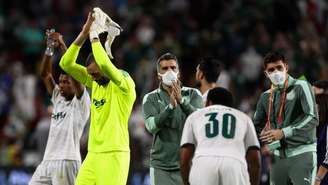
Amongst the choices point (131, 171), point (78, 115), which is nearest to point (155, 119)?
point (78, 115)

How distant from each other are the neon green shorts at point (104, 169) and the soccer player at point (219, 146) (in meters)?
1.07

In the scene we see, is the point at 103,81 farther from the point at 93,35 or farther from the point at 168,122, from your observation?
the point at 168,122

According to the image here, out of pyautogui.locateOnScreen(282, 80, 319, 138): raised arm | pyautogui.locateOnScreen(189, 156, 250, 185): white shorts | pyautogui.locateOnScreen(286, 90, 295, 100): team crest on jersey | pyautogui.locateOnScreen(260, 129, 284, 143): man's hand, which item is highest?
pyautogui.locateOnScreen(286, 90, 295, 100): team crest on jersey

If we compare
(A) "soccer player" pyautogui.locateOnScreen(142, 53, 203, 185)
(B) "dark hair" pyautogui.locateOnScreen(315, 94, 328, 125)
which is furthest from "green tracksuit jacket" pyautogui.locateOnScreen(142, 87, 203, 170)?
(B) "dark hair" pyautogui.locateOnScreen(315, 94, 328, 125)

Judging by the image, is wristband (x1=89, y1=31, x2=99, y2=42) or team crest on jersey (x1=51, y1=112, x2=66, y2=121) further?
team crest on jersey (x1=51, y1=112, x2=66, y2=121)

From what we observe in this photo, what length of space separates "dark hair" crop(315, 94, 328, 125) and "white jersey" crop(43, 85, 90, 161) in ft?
9.49

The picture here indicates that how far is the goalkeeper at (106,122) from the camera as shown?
11.0 meters

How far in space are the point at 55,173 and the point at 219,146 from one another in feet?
8.96

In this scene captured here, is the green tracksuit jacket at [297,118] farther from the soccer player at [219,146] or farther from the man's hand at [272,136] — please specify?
the soccer player at [219,146]

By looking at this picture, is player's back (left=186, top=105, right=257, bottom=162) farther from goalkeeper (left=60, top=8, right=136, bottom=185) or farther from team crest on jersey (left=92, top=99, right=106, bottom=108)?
team crest on jersey (left=92, top=99, right=106, bottom=108)

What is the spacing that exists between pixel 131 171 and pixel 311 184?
6140 millimetres

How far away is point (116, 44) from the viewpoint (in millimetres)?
22328

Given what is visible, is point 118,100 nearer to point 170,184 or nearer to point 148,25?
point 170,184

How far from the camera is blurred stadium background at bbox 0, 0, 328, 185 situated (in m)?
19.8
